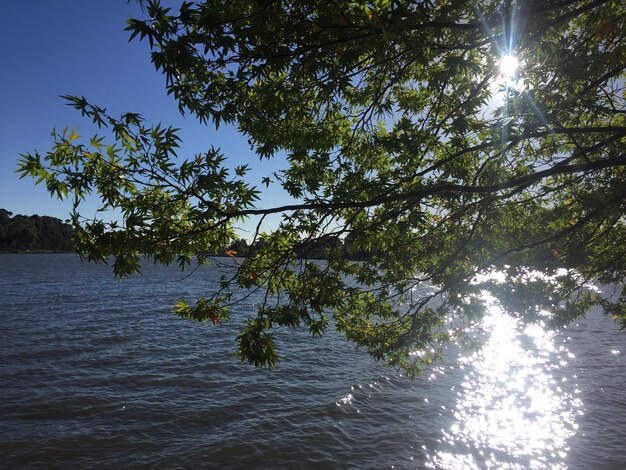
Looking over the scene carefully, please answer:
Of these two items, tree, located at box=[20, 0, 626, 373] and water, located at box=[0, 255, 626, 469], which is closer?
tree, located at box=[20, 0, 626, 373]

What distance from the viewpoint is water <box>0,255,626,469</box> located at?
31.3 feet

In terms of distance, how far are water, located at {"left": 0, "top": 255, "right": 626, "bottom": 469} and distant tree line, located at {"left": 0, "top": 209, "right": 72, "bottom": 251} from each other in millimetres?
159740

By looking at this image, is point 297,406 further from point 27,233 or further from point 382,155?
point 27,233

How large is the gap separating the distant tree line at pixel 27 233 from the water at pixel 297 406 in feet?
524

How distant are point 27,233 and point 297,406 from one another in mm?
186930

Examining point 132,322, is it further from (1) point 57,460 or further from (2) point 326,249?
(2) point 326,249

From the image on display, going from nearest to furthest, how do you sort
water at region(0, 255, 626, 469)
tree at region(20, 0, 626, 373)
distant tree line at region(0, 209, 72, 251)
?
1. tree at region(20, 0, 626, 373)
2. water at region(0, 255, 626, 469)
3. distant tree line at region(0, 209, 72, 251)

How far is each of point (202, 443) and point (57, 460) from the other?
326 centimetres

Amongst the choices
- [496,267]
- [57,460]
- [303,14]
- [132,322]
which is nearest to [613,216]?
[496,267]

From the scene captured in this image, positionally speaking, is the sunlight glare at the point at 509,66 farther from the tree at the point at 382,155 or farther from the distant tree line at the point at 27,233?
the distant tree line at the point at 27,233

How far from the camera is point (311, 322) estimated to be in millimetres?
5707

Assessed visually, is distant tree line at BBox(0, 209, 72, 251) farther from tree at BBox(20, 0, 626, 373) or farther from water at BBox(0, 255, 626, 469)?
tree at BBox(20, 0, 626, 373)

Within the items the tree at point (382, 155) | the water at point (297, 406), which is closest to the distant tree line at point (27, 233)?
the water at point (297, 406)

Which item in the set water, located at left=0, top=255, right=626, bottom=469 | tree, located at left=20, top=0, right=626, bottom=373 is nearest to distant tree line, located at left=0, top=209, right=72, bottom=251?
water, located at left=0, top=255, right=626, bottom=469
